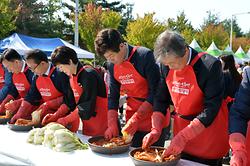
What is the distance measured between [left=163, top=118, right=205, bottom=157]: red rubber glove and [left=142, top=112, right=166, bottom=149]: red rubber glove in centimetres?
23

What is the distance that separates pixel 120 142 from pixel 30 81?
1.87 meters

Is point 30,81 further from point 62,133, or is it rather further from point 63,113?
point 62,133

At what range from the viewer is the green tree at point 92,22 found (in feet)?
81.1

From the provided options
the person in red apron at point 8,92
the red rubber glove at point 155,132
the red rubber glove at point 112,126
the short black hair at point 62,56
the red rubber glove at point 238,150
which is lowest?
the person in red apron at point 8,92

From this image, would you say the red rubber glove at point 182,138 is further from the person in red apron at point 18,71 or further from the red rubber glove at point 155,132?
the person in red apron at point 18,71

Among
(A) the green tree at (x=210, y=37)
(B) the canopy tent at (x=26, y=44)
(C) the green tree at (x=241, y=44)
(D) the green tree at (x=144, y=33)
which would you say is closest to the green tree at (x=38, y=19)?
(D) the green tree at (x=144, y=33)

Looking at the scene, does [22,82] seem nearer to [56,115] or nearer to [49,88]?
[49,88]

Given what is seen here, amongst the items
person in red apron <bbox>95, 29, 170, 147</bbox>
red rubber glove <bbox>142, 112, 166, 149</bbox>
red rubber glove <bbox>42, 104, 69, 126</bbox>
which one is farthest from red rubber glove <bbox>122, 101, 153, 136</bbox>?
red rubber glove <bbox>42, 104, 69, 126</bbox>

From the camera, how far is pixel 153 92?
272 cm

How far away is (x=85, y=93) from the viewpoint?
9.80 ft

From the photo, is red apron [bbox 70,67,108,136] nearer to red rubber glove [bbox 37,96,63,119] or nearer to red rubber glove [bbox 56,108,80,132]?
red rubber glove [bbox 56,108,80,132]

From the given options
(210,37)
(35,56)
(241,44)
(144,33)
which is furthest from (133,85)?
(241,44)

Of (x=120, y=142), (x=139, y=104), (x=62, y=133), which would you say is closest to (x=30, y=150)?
(x=62, y=133)

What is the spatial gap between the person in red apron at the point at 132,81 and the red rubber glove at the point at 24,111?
111cm
